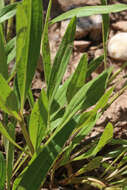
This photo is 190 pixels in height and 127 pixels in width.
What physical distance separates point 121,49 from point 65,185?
61 cm

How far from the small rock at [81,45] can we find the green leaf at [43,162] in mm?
767

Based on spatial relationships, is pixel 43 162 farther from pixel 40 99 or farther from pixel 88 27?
pixel 88 27

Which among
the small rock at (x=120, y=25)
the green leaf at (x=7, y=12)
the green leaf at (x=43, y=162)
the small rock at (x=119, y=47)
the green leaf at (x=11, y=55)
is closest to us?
the green leaf at (x=43, y=162)

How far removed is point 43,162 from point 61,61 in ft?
0.85

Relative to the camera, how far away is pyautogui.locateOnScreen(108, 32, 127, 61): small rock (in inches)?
55.6

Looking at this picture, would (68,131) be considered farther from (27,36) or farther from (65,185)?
(65,185)

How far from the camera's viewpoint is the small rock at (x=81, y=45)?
1.48 meters

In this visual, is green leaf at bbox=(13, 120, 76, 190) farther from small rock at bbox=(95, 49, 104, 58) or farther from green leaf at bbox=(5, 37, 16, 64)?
small rock at bbox=(95, 49, 104, 58)

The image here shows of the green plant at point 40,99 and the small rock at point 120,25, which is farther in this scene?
the small rock at point 120,25

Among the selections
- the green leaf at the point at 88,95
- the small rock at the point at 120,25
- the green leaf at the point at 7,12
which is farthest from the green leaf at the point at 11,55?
the small rock at the point at 120,25

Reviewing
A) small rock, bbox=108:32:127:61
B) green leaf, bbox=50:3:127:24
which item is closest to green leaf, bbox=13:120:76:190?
Result: green leaf, bbox=50:3:127:24

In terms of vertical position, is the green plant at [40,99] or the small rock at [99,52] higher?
the green plant at [40,99]

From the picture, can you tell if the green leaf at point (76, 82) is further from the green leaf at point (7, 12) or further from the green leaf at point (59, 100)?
the green leaf at point (7, 12)

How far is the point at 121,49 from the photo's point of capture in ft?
4.63
